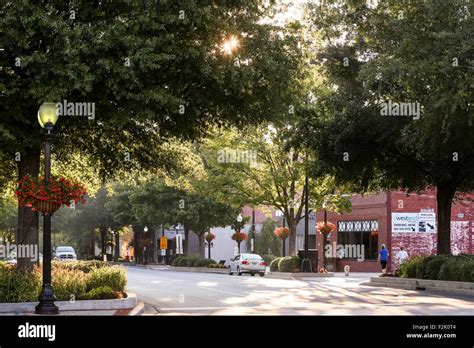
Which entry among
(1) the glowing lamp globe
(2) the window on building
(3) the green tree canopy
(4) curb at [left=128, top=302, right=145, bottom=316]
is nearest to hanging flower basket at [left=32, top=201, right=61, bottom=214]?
(1) the glowing lamp globe

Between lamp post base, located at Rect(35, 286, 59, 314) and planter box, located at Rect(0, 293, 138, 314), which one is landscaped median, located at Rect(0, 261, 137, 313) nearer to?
planter box, located at Rect(0, 293, 138, 314)

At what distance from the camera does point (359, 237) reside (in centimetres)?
5331

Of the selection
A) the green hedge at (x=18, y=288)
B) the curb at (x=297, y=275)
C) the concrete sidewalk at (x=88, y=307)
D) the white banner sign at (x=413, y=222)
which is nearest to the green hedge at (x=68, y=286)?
the concrete sidewalk at (x=88, y=307)

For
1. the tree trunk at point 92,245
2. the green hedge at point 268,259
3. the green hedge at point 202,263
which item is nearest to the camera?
the green hedge at point 202,263

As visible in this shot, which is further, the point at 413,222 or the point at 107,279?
the point at 413,222

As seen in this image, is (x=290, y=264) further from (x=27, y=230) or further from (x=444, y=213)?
(x=27, y=230)

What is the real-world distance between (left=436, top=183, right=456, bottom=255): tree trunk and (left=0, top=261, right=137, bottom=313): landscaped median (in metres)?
15.8

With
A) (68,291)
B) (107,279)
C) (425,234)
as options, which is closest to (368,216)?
(425,234)

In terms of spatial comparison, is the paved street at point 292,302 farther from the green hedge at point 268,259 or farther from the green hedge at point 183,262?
the green hedge at point 268,259

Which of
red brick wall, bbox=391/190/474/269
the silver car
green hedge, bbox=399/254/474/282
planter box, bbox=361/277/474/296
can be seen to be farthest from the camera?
red brick wall, bbox=391/190/474/269

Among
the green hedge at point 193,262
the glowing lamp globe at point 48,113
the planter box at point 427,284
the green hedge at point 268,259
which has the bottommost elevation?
the green hedge at point 268,259

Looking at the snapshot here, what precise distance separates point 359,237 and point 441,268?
2680 cm

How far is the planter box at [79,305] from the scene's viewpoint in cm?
1681

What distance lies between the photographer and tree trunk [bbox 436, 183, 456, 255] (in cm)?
Answer: 3014
